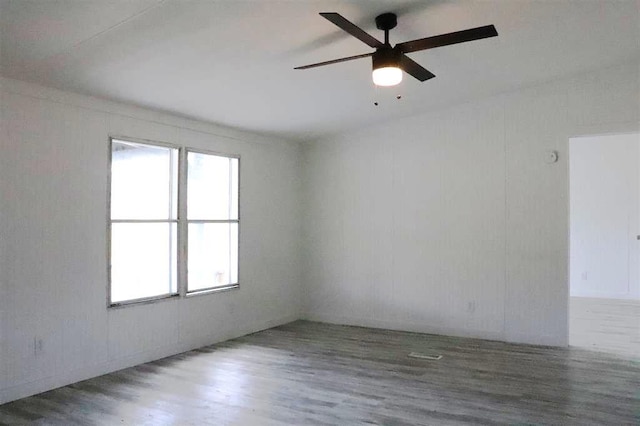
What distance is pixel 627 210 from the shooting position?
8336 mm

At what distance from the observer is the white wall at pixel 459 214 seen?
5488 mm

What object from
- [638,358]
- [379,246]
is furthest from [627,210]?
[379,246]

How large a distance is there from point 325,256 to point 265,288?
3.33ft

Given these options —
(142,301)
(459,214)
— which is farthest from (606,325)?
(142,301)

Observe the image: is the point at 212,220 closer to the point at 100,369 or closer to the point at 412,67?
the point at 100,369

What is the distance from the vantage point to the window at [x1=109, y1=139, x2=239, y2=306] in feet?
15.5

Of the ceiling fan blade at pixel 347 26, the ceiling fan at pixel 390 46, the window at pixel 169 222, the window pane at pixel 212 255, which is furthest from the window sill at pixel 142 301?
the ceiling fan blade at pixel 347 26

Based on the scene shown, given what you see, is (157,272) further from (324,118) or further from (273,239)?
(324,118)

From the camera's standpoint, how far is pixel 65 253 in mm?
4207

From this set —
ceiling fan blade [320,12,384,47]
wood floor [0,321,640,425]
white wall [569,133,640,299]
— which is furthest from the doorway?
ceiling fan blade [320,12,384,47]

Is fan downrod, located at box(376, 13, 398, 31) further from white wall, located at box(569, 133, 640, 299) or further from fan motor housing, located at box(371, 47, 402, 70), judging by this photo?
white wall, located at box(569, 133, 640, 299)

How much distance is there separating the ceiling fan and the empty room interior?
0.06ft

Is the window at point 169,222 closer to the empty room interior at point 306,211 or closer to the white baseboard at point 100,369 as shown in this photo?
the empty room interior at point 306,211

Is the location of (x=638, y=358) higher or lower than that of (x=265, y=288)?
lower
